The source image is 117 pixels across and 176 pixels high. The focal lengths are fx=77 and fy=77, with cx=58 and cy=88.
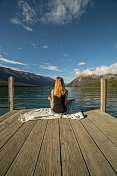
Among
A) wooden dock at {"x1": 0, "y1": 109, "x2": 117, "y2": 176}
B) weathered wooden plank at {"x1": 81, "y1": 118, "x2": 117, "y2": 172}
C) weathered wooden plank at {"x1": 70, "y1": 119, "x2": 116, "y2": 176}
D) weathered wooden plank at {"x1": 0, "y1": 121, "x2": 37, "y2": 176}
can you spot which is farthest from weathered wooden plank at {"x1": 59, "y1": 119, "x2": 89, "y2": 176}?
weathered wooden plank at {"x1": 0, "y1": 121, "x2": 37, "y2": 176}

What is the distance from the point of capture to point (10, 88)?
5.02 metres

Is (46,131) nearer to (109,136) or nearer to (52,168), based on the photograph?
(52,168)

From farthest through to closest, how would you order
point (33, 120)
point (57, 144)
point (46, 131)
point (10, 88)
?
point (10, 88) → point (33, 120) → point (46, 131) → point (57, 144)

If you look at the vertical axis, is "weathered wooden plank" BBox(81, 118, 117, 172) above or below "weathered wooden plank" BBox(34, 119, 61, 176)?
below

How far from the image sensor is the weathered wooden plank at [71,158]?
1284 mm

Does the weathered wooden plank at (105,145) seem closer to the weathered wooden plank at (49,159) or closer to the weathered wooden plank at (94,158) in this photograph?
the weathered wooden plank at (94,158)

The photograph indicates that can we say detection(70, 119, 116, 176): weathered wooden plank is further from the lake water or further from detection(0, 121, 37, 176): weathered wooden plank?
the lake water

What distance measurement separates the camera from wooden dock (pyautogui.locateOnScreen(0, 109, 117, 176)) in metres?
1.31

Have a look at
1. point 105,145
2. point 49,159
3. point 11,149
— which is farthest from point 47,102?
point 49,159

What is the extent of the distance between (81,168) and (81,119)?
90.2 inches

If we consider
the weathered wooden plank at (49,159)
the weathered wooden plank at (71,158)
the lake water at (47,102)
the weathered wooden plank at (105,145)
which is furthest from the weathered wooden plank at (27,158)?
the lake water at (47,102)

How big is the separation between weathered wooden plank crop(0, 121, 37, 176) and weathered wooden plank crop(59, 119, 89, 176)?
3.32ft

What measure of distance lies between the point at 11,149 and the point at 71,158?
1367mm

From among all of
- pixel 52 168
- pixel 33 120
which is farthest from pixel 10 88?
pixel 52 168
